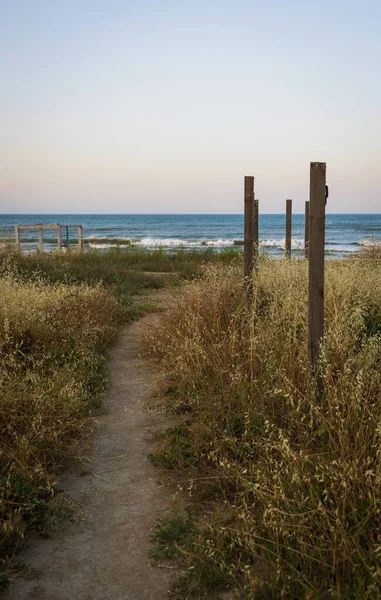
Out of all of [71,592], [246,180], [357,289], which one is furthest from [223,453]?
[246,180]

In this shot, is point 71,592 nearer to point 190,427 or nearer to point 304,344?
point 190,427

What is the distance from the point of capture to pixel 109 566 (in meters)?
2.96

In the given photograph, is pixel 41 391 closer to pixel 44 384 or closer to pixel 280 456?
pixel 44 384

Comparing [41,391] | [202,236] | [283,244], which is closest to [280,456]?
[41,391]

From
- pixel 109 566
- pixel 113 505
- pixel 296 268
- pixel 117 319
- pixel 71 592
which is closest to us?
pixel 71 592

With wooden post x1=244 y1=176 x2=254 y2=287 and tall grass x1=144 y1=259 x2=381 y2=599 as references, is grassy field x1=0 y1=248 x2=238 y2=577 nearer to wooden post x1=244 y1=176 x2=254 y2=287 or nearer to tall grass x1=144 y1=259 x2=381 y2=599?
tall grass x1=144 y1=259 x2=381 y2=599

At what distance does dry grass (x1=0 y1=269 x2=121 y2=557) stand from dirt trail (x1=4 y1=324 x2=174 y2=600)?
0.19 meters

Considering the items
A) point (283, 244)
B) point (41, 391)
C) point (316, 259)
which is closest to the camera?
point (316, 259)

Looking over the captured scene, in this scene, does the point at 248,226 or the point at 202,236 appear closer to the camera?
the point at 248,226

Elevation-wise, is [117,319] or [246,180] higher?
[246,180]

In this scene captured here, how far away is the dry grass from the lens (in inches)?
130

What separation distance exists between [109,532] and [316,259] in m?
2.31

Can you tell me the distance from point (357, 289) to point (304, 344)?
267 centimetres

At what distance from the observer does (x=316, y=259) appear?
4.02 metres
